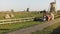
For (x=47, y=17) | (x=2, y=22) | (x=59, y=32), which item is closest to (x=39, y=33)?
(x=59, y=32)

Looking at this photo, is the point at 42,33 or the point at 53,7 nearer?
the point at 42,33

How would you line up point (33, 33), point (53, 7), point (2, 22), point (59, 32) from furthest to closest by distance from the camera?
point (53, 7)
point (2, 22)
point (59, 32)
point (33, 33)

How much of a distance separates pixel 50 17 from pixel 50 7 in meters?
29.0

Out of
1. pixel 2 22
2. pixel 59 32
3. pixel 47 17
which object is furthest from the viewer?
pixel 47 17

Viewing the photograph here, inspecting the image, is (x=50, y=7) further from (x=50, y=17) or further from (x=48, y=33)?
(x=48, y=33)

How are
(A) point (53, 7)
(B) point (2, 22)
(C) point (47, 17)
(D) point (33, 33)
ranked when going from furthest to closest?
(A) point (53, 7) → (C) point (47, 17) → (B) point (2, 22) → (D) point (33, 33)

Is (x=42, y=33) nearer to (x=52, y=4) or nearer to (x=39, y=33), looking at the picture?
(x=39, y=33)

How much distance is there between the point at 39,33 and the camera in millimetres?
15781

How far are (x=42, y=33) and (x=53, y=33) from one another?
87 centimetres

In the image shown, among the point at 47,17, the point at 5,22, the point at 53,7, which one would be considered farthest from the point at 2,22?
the point at 53,7

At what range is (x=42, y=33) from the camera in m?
15.9

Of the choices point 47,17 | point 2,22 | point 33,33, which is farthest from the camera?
point 47,17

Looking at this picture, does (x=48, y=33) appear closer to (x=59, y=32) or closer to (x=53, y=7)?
(x=59, y=32)

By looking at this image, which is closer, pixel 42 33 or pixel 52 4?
pixel 42 33
